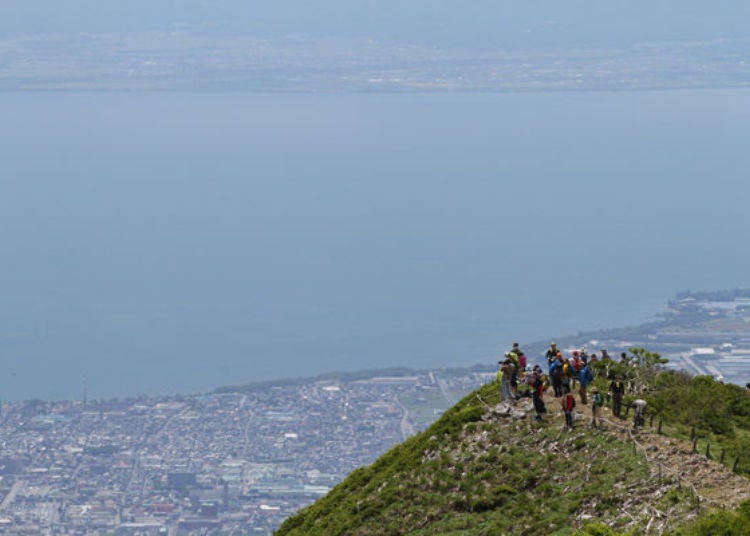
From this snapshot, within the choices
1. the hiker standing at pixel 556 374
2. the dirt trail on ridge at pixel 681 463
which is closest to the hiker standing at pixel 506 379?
the hiker standing at pixel 556 374

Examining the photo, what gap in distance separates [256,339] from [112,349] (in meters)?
14.0

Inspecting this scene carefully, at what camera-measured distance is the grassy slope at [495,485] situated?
67.2 ft

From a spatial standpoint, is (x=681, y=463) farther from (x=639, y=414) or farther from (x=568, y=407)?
(x=568, y=407)

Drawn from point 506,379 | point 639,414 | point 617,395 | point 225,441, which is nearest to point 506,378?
point 506,379

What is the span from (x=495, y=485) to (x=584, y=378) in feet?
8.22

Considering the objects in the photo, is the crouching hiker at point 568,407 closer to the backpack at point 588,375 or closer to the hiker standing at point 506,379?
the backpack at point 588,375

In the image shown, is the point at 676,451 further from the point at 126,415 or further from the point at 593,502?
the point at 126,415

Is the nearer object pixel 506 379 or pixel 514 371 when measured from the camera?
pixel 514 371

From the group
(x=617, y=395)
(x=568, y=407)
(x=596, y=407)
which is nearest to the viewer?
(x=596, y=407)

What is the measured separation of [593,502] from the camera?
67.6 feet

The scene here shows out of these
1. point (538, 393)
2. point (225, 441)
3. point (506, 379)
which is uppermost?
point (538, 393)

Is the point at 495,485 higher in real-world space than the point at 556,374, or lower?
lower

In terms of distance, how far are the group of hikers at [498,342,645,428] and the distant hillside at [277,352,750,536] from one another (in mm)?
245

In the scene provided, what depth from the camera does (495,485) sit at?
22.8 metres
